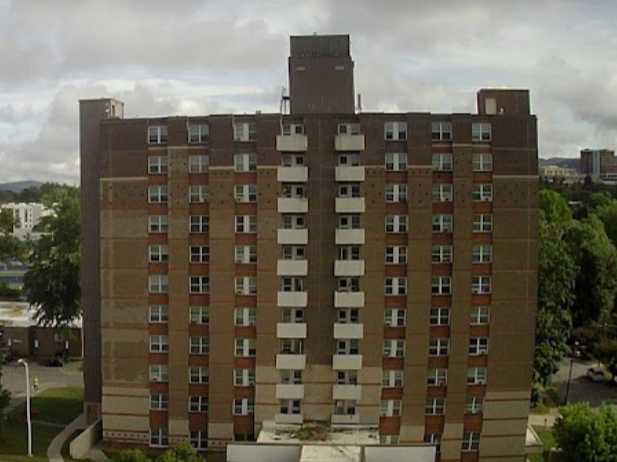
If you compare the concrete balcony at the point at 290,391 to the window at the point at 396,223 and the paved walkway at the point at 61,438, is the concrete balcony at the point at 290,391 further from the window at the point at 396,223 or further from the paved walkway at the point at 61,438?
the paved walkway at the point at 61,438

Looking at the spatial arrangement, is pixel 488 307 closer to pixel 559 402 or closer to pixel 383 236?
pixel 383 236

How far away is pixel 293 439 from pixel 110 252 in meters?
17.2

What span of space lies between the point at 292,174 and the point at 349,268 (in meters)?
7.07

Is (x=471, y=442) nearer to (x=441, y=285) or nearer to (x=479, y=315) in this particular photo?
(x=479, y=315)

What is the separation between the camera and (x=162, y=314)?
45.4 m

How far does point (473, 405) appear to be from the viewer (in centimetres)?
4525

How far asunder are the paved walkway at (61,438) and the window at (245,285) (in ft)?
52.8

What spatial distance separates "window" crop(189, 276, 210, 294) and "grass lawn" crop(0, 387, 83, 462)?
47.1 feet

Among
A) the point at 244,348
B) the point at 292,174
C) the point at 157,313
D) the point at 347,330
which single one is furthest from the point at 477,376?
the point at 157,313

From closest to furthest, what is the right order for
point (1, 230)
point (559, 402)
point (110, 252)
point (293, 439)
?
point (293, 439)
point (110, 252)
point (559, 402)
point (1, 230)

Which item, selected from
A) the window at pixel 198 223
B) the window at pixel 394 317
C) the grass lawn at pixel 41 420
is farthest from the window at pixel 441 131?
the grass lawn at pixel 41 420

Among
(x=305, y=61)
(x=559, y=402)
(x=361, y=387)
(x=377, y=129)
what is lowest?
(x=559, y=402)

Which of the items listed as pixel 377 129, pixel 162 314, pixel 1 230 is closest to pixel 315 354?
pixel 162 314

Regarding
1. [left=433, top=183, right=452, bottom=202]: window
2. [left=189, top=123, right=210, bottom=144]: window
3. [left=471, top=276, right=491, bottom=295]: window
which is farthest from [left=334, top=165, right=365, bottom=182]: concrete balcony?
[left=471, top=276, right=491, bottom=295]: window
